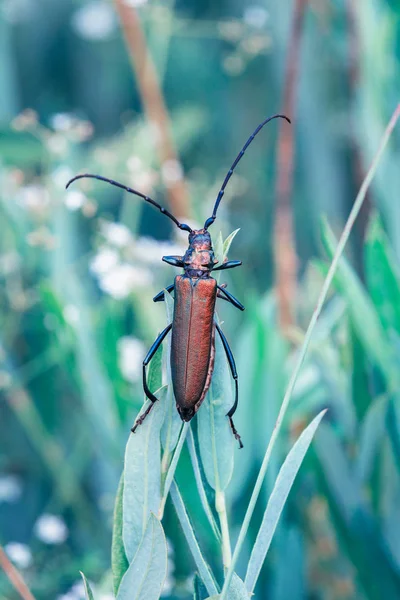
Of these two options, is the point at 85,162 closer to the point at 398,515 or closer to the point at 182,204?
the point at 182,204

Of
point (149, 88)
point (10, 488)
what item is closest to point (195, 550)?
point (10, 488)

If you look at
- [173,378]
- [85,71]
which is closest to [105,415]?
[173,378]

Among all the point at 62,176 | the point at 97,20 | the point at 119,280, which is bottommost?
the point at 119,280

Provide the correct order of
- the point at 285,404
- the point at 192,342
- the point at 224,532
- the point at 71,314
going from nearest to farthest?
the point at 285,404
the point at 224,532
the point at 192,342
the point at 71,314

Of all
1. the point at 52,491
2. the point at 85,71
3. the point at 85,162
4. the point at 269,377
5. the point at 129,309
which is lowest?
the point at 269,377

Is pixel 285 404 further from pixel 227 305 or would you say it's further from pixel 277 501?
pixel 227 305

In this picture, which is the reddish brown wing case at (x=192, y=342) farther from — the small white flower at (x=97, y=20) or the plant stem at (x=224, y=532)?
the small white flower at (x=97, y=20)
